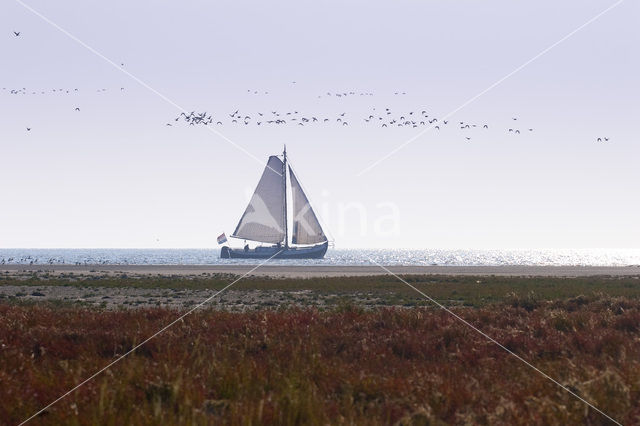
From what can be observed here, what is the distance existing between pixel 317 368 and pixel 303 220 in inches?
4607

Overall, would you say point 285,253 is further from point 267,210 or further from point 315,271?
point 315,271

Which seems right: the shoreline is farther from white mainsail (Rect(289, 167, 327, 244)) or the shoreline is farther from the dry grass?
the dry grass

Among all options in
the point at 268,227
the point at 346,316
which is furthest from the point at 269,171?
the point at 346,316

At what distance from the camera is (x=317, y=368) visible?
33.3 feet

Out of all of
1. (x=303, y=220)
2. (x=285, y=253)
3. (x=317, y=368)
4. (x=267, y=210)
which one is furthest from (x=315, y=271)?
(x=317, y=368)

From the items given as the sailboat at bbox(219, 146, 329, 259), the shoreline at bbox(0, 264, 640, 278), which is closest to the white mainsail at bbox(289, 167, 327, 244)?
the sailboat at bbox(219, 146, 329, 259)

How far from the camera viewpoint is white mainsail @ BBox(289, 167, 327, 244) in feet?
402

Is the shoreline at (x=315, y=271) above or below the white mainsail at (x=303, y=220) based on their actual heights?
below

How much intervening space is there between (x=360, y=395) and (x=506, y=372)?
308 centimetres

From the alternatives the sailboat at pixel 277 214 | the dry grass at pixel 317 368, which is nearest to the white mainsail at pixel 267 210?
the sailboat at pixel 277 214

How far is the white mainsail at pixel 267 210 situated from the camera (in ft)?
400

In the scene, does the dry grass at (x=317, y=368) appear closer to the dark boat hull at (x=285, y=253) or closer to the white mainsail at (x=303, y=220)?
the white mainsail at (x=303, y=220)

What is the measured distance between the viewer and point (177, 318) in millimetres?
16781

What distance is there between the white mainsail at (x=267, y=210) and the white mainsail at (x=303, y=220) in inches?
103
